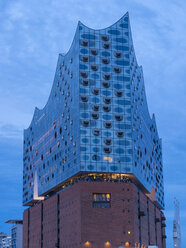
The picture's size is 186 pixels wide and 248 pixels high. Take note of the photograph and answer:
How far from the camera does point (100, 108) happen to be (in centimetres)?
9762

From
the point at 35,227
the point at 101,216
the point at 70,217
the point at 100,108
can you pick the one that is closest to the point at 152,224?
the point at 70,217

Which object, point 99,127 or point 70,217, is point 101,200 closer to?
point 70,217

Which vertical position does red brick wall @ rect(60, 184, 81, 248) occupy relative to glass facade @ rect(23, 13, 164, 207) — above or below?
below

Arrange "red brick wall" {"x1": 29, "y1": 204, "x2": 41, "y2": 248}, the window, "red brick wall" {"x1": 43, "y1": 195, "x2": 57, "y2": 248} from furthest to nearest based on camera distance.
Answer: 1. "red brick wall" {"x1": 29, "y1": 204, "x2": 41, "y2": 248}
2. "red brick wall" {"x1": 43, "y1": 195, "x2": 57, "y2": 248}
3. the window

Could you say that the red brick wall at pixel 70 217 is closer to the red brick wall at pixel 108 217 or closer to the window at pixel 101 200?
the red brick wall at pixel 108 217

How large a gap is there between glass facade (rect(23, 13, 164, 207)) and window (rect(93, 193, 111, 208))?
494 cm

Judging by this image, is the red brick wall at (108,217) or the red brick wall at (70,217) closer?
the red brick wall at (108,217)

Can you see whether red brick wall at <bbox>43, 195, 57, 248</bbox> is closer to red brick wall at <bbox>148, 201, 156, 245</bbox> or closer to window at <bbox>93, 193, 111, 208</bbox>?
window at <bbox>93, 193, 111, 208</bbox>

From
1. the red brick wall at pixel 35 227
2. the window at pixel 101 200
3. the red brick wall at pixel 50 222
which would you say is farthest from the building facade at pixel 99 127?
the red brick wall at pixel 35 227

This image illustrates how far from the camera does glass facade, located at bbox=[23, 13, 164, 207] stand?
9538cm

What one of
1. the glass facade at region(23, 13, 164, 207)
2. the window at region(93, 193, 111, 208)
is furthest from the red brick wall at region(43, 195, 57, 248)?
the window at region(93, 193, 111, 208)

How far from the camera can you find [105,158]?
95.2m

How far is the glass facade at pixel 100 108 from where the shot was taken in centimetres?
9538

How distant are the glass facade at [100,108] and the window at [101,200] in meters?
4.94
